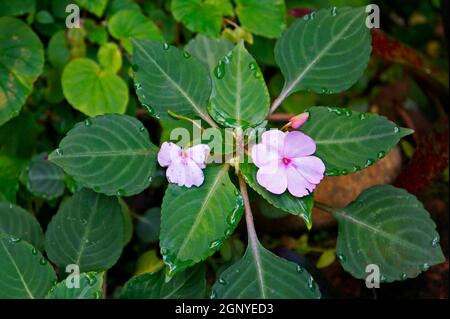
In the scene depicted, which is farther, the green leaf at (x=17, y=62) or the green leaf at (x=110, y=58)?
the green leaf at (x=110, y=58)

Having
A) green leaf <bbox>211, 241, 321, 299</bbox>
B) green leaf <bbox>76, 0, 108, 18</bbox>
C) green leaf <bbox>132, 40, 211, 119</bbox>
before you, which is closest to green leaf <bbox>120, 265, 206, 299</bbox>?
green leaf <bbox>211, 241, 321, 299</bbox>

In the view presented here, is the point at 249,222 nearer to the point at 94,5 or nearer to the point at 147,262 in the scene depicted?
the point at 147,262

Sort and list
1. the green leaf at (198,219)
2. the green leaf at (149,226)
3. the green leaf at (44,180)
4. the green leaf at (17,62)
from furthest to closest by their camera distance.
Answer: the green leaf at (149,226) < the green leaf at (44,180) < the green leaf at (17,62) < the green leaf at (198,219)

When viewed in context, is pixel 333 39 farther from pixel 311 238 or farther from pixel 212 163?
pixel 311 238

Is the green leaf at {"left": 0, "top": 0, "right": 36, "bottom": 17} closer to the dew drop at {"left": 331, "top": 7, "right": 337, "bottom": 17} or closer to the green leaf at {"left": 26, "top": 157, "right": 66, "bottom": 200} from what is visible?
the green leaf at {"left": 26, "top": 157, "right": 66, "bottom": 200}

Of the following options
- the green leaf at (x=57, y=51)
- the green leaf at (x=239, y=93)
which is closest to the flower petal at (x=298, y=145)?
the green leaf at (x=239, y=93)

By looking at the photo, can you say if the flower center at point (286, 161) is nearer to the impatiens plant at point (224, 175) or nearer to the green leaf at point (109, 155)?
the impatiens plant at point (224, 175)

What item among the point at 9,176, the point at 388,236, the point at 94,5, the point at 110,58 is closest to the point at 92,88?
the point at 110,58

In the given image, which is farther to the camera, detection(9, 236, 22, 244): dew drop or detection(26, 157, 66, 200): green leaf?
detection(26, 157, 66, 200): green leaf
